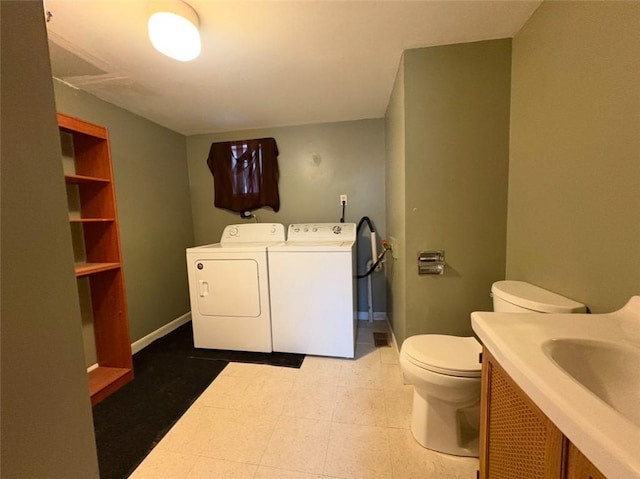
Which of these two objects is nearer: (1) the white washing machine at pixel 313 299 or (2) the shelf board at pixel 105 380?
(2) the shelf board at pixel 105 380

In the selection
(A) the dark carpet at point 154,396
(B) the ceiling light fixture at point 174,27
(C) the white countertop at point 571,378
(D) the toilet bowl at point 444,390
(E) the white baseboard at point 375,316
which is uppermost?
(B) the ceiling light fixture at point 174,27

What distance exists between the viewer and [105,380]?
1.85 meters

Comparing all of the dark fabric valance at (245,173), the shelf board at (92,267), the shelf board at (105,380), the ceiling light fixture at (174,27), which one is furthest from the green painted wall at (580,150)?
the shelf board at (105,380)

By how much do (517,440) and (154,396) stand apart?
206 cm

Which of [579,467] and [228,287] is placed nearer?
[579,467]

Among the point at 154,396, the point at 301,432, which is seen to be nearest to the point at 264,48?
the point at 301,432

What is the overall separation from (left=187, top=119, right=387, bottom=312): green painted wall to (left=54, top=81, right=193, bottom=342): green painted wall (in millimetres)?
591

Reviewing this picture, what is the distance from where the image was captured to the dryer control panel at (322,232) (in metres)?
2.64

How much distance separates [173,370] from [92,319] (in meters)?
0.73

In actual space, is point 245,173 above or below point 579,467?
above

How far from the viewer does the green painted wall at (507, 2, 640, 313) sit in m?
0.88

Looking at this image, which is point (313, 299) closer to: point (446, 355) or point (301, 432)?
point (301, 432)

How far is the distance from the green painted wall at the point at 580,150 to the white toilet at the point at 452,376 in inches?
5.8

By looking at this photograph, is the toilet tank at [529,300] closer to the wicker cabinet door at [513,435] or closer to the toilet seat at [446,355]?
the toilet seat at [446,355]
